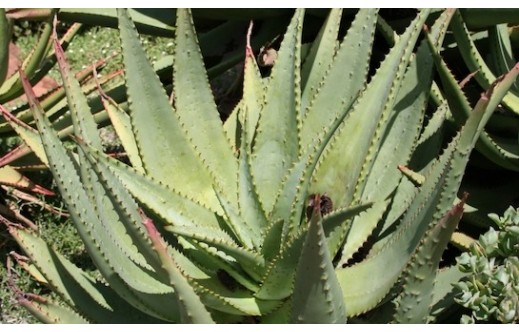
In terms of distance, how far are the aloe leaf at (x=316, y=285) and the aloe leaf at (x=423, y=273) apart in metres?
0.14

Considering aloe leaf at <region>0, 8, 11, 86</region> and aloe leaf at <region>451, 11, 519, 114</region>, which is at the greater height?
aloe leaf at <region>0, 8, 11, 86</region>

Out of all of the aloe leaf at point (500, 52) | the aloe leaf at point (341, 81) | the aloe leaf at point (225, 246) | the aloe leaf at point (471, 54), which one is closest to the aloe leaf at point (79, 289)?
the aloe leaf at point (225, 246)

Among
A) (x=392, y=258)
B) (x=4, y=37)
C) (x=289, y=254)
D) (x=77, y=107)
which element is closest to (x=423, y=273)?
(x=392, y=258)

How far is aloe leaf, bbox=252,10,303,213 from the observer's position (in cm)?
225

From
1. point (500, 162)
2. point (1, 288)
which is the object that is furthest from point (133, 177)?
point (1, 288)

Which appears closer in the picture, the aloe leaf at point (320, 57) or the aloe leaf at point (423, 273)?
the aloe leaf at point (423, 273)

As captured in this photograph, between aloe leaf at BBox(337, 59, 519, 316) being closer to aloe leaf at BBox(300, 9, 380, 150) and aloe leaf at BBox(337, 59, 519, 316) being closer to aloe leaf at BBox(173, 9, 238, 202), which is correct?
aloe leaf at BBox(300, 9, 380, 150)

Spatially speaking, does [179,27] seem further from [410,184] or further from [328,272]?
[328,272]

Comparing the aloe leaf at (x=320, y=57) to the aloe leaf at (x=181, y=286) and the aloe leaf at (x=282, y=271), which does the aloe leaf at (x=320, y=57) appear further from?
the aloe leaf at (x=181, y=286)

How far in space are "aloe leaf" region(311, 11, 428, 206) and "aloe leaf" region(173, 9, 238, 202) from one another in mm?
322

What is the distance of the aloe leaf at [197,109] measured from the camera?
2.37 meters

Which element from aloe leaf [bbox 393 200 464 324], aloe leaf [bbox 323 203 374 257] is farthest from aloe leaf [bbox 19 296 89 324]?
aloe leaf [bbox 393 200 464 324]

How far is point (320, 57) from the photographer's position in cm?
255

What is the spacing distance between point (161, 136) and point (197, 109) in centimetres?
17
